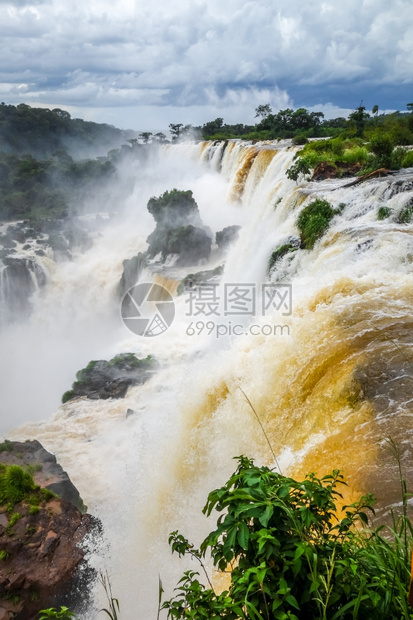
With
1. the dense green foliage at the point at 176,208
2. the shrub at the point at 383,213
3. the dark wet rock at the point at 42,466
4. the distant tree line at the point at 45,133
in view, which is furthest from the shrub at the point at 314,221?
the distant tree line at the point at 45,133

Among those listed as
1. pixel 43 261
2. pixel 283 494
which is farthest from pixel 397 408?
pixel 43 261

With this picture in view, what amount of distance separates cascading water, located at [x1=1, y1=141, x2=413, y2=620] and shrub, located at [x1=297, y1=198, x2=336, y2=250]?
24 cm

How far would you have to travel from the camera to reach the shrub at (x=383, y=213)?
7.91 meters

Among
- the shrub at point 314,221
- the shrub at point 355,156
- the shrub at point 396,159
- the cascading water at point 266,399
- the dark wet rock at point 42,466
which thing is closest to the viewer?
the cascading water at point 266,399

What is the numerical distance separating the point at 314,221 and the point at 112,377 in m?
5.94

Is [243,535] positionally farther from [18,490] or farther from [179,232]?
[179,232]

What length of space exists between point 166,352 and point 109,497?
197 inches

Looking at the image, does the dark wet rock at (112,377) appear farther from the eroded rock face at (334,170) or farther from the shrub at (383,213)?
the eroded rock face at (334,170)

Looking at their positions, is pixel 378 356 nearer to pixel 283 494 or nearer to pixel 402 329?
pixel 402 329

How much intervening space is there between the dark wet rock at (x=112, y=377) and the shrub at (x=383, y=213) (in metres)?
6.11

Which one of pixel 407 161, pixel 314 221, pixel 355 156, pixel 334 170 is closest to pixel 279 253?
pixel 314 221

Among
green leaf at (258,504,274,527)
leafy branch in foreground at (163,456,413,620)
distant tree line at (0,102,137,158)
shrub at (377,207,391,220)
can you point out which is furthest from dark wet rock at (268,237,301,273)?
distant tree line at (0,102,137,158)

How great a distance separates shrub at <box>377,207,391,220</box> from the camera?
7.91 m

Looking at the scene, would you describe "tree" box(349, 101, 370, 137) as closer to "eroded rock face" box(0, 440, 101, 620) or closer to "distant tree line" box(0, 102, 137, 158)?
"eroded rock face" box(0, 440, 101, 620)
